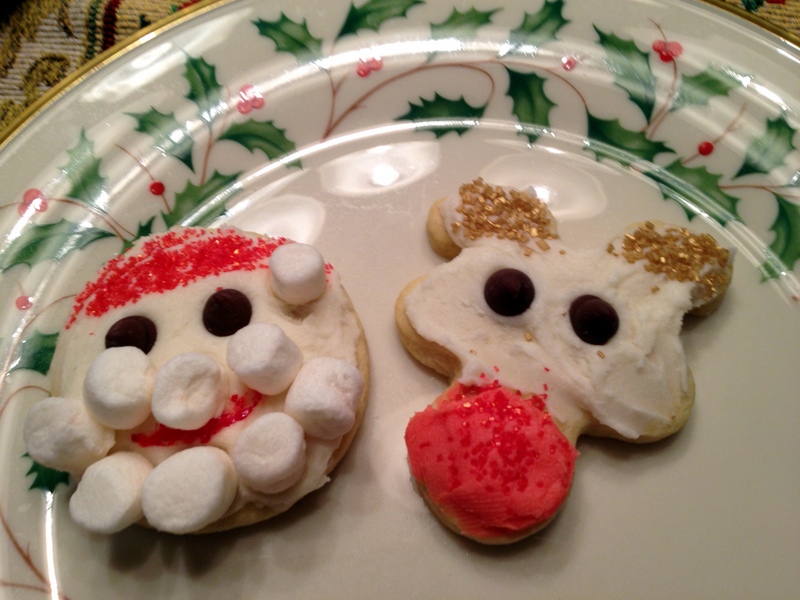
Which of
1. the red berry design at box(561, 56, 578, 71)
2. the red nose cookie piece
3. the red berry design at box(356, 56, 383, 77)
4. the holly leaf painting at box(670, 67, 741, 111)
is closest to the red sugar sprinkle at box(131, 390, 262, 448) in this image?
the red nose cookie piece

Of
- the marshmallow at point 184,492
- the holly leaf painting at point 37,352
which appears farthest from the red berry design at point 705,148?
the holly leaf painting at point 37,352

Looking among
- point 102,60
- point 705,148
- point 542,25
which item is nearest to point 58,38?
point 102,60

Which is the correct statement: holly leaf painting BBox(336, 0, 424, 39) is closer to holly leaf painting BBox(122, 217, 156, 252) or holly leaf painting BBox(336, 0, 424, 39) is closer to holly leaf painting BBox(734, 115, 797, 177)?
holly leaf painting BBox(122, 217, 156, 252)

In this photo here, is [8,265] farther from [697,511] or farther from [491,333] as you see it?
[697,511]

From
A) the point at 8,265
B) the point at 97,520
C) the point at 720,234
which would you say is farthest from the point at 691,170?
the point at 8,265

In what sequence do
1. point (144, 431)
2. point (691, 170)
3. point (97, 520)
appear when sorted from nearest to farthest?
point (97, 520)
point (144, 431)
point (691, 170)

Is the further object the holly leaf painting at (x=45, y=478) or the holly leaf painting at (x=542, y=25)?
the holly leaf painting at (x=542, y=25)

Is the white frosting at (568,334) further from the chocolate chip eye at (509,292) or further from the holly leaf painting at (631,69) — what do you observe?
the holly leaf painting at (631,69)
